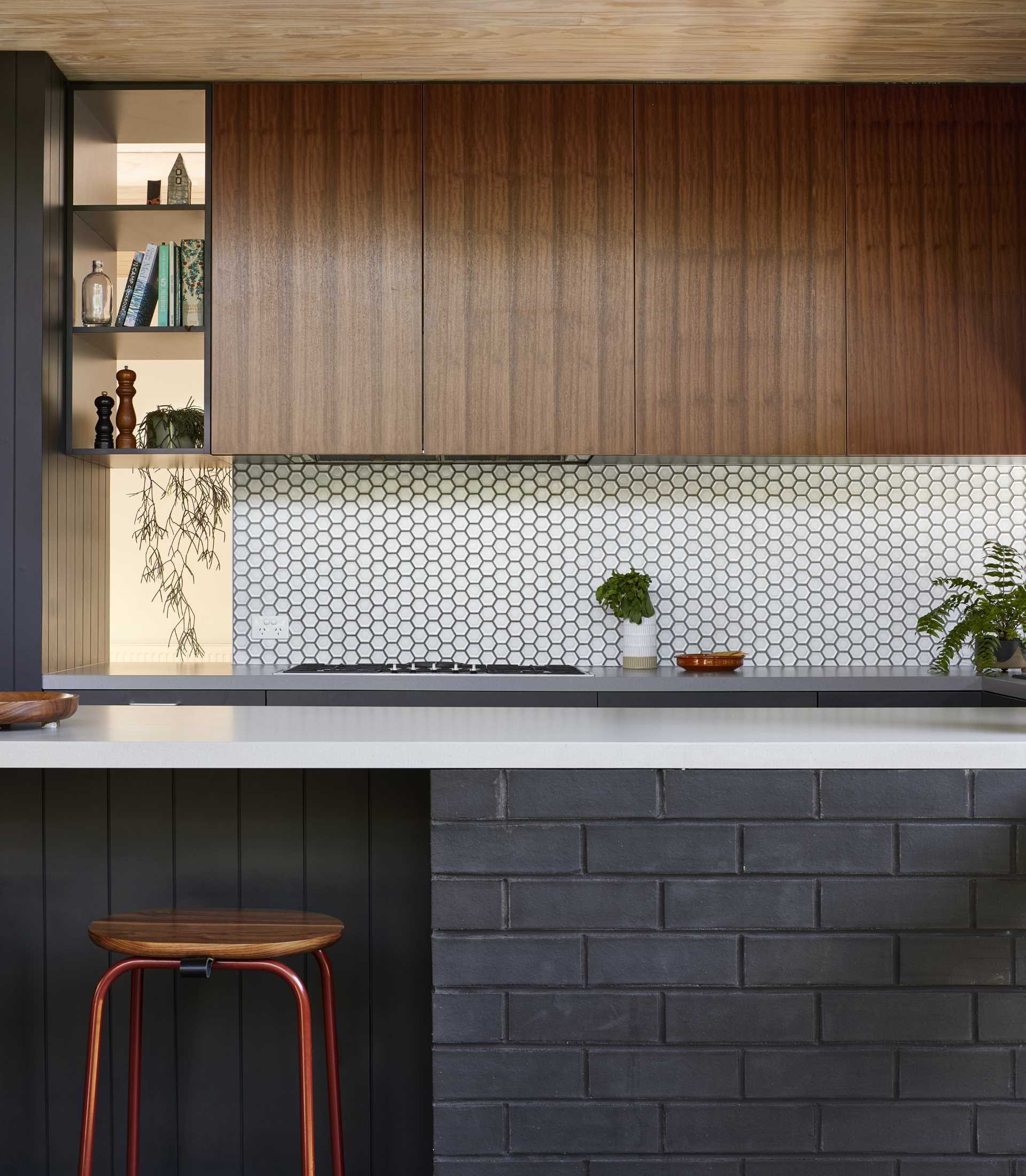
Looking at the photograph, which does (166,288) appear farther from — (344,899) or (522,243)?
(344,899)

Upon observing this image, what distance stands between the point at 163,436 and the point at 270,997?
2074 millimetres

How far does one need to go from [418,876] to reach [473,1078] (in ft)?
1.22

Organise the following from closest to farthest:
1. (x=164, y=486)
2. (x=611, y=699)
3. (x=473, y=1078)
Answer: (x=473, y=1078)
(x=611, y=699)
(x=164, y=486)

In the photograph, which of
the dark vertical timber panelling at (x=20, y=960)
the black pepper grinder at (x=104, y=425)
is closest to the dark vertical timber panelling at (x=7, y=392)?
the black pepper grinder at (x=104, y=425)

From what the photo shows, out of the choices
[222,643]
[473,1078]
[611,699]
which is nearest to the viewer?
[473,1078]

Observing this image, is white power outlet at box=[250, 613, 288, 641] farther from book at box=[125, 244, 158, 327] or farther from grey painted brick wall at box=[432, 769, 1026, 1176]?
grey painted brick wall at box=[432, 769, 1026, 1176]

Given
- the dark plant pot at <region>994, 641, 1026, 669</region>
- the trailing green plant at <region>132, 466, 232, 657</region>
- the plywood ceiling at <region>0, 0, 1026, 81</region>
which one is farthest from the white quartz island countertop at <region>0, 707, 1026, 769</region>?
the trailing green plant at <region>132, 466, 232, 657</region>

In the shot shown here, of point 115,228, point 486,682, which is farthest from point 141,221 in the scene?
point 486,682

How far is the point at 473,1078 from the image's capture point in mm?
1486

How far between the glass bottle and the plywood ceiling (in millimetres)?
593

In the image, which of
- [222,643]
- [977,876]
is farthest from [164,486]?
[977,876]

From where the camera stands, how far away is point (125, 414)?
3.33 m

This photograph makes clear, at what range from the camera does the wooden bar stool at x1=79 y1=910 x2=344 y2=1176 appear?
1.38 meters

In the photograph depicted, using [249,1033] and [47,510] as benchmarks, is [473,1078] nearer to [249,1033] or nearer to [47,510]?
[249,1033]
